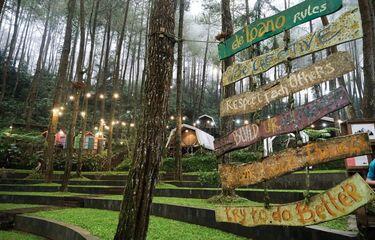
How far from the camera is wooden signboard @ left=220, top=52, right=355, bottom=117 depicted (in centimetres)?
248

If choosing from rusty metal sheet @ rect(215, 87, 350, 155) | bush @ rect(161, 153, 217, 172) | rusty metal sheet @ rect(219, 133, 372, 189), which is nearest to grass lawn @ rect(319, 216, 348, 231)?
rusty metal sheet @ rect(219, 133, 372, 189)

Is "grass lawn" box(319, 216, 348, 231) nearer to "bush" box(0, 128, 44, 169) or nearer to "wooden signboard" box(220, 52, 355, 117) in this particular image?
"wooden signboard" box(220, 52, 355, 117)

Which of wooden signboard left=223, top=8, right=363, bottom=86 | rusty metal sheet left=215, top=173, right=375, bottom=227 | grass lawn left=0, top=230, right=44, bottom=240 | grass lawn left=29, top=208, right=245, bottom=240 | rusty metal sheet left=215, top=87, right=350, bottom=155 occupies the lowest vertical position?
grass lawn left=0, top=230, right=44, bottom=240

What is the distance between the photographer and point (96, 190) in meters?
9.62

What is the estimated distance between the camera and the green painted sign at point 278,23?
8.97 ft

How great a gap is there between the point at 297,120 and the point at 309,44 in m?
0.81

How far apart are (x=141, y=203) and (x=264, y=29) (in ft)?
8.17

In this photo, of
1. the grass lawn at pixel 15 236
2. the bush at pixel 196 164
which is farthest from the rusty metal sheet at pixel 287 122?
the bush at pixel 196 164

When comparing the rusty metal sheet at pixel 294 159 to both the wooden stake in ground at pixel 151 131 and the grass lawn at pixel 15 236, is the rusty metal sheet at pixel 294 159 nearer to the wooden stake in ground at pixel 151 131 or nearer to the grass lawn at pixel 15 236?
the wooden stake in ground at pixel 151 131

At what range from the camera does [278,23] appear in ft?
10.1

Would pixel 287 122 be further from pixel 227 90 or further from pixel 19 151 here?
pixel 19 151

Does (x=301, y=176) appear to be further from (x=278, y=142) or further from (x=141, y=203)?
(x=278, y=142)

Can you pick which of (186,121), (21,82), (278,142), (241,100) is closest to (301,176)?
(241,100)

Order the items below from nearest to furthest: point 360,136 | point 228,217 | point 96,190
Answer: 1. point 360,136
2. point 228,217
3. point 96,190
